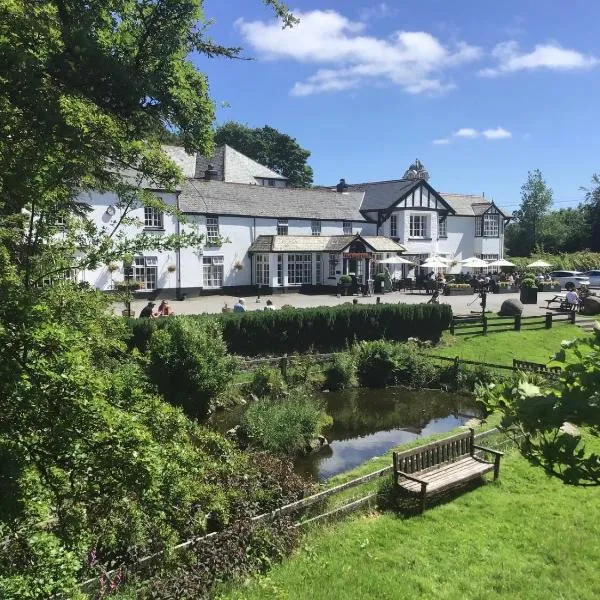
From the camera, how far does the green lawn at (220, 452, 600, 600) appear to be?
6664 millimetres

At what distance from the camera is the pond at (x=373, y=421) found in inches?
500

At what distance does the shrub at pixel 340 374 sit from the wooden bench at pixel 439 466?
762cm

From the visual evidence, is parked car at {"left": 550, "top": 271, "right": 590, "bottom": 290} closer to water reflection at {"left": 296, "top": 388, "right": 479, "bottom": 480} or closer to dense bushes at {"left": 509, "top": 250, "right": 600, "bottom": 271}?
dense bushes at {"left": 509, "top": 250, "right": 600, "bottom": 271}

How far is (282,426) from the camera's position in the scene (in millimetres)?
12414

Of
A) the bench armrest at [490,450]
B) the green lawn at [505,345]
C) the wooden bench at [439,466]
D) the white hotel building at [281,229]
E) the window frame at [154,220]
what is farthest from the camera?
the white hotel building at [281,229]

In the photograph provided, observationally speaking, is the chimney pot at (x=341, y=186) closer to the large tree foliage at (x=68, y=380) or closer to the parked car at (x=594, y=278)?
the parked car at (x=594, y=278)

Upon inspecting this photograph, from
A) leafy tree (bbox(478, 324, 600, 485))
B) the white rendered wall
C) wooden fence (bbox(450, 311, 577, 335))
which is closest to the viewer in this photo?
leafy tree (bbox(478, 324, 600, 485))

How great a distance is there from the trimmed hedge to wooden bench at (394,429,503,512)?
32.7 feet

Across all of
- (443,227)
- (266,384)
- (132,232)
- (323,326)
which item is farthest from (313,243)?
(266,384)

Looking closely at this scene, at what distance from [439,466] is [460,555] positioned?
2.55m

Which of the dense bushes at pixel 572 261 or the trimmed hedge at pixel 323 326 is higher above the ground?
the dense bushes at pixel 572 261

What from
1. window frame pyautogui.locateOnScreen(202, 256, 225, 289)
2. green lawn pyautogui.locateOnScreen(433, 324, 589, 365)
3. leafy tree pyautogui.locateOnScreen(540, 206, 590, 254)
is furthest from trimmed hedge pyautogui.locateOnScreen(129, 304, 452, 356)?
leafy tree pyautogui.locateOnScreen(540, 206, 590, 254)

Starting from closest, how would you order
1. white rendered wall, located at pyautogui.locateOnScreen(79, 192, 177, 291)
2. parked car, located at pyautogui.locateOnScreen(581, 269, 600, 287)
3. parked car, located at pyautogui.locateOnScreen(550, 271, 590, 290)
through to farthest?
white rendered wall, located at pyautogui.locateOnScreen(79, 192, 177, 291)
parked car, located at pyautogui.locateOnScreen(581, 269, 600, 287)
parked car, located at pyautogui.locateOnScreen(550, 271, 590, 290)

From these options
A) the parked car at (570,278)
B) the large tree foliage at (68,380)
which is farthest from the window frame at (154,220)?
the parked car at (570,278)
